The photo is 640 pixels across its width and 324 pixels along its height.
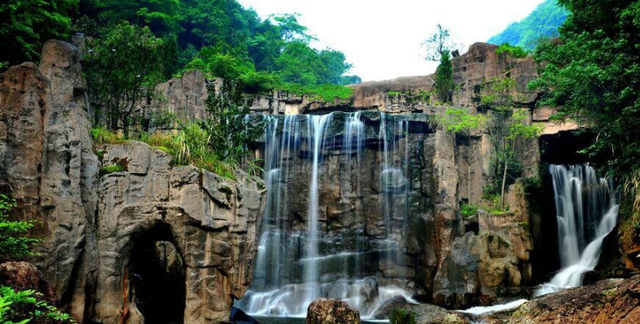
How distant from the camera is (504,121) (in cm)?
2419

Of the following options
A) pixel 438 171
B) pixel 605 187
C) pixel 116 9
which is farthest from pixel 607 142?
pixel 116 9

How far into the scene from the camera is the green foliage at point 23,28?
1382cm

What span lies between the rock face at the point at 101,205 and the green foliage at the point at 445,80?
1647cm

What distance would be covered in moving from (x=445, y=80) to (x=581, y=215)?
987cm

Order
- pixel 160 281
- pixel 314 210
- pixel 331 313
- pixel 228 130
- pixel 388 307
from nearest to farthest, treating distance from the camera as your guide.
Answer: pixel 331 313 < pixel 228 130 < pixel 160 281 < pixel 388 307 < pixel 314 210

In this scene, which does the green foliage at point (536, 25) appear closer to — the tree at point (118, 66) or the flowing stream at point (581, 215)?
the flowing stream at point (581, 215)

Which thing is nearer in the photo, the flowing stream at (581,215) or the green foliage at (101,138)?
the green foliage at (101,138)

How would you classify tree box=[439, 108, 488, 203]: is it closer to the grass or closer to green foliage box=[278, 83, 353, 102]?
green foliage box=[278, 83, 353, 102]

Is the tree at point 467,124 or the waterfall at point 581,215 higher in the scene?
the tree at point 467,124

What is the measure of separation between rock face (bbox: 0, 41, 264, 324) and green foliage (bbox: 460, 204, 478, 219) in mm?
12190

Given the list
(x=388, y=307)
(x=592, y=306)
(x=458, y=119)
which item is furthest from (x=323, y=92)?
(x=592, y=306)

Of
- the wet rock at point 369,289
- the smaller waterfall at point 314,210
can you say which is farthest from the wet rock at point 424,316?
the smaller waterfall at point 314,210

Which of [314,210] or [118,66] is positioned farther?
[314,210]

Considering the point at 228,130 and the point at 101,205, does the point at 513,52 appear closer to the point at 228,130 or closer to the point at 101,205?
the point at 228,130
